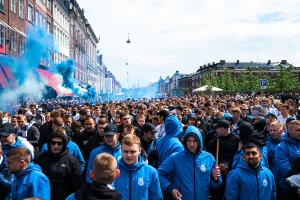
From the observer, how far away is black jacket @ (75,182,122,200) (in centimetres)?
349

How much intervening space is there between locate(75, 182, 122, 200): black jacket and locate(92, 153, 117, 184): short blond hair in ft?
0.19

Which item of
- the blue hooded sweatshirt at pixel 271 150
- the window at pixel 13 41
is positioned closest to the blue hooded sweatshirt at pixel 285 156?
the blue hooded sweatshirt at pixel 271 150

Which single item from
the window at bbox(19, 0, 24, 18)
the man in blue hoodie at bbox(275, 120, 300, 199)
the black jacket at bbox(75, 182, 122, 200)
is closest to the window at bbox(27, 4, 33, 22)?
the window at bbox(19, 0, 24, 18)

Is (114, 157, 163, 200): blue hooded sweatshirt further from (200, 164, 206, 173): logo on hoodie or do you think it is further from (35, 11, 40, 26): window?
(35, 11, 40, 26): window

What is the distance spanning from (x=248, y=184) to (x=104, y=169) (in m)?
2.46

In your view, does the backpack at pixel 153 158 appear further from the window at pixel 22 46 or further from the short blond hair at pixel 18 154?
the window at pixel 22 46

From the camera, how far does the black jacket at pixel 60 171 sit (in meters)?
6.05

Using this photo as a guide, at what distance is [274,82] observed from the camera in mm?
78188

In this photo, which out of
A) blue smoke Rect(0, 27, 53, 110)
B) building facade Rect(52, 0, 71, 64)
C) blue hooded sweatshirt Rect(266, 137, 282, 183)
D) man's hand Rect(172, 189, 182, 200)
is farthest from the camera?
building facade Rect(52, 0, 71, 64)

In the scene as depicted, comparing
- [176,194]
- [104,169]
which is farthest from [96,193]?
[176,194]

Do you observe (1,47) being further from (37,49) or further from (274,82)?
(274,82)

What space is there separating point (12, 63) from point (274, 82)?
2481 inches

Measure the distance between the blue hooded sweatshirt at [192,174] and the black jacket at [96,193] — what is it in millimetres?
2125

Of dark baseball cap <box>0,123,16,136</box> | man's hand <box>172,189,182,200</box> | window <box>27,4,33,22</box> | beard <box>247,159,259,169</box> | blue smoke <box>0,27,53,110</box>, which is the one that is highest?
window <box>27,4,33,22</box>
